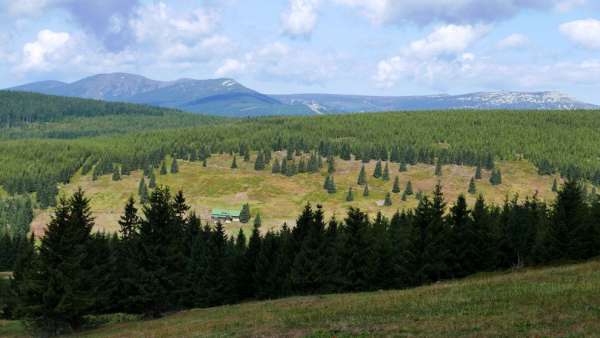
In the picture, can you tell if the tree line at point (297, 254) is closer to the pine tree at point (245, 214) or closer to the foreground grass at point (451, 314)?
the foreground grass at point (451, 314)

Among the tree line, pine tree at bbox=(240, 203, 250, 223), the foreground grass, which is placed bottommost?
pine tree at bbox=(240, 203, 250, 223)

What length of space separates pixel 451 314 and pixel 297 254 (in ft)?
99.9

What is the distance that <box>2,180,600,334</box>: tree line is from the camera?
50.8 metres

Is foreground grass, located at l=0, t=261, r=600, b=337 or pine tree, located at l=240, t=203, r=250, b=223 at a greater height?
foreground grass, located at l=0, t=261, r=600, b=337

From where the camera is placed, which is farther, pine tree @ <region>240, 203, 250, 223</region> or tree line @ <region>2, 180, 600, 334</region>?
pine tree @ <region>240, 203, 250, 223</region>

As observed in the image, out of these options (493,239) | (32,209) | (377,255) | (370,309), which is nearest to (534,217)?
(493,239)

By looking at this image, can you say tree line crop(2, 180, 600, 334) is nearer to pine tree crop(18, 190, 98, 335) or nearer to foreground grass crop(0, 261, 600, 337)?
pine tree crop(18, 190, 98, 335)

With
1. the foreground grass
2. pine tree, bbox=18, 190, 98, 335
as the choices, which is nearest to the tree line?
pine tree, bbox=18, 190, 98, 335

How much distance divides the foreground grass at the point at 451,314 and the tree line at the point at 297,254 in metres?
8.25

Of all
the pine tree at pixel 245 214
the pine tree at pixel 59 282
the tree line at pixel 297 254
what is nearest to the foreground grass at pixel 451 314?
the pine tree at pixel 59 282

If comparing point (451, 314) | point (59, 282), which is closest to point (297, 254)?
point (59, 282)

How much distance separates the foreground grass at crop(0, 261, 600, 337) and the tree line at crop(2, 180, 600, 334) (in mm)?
8245

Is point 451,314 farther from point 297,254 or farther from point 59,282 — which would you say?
point 59,282

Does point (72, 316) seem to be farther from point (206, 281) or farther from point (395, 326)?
point (395, 326)
